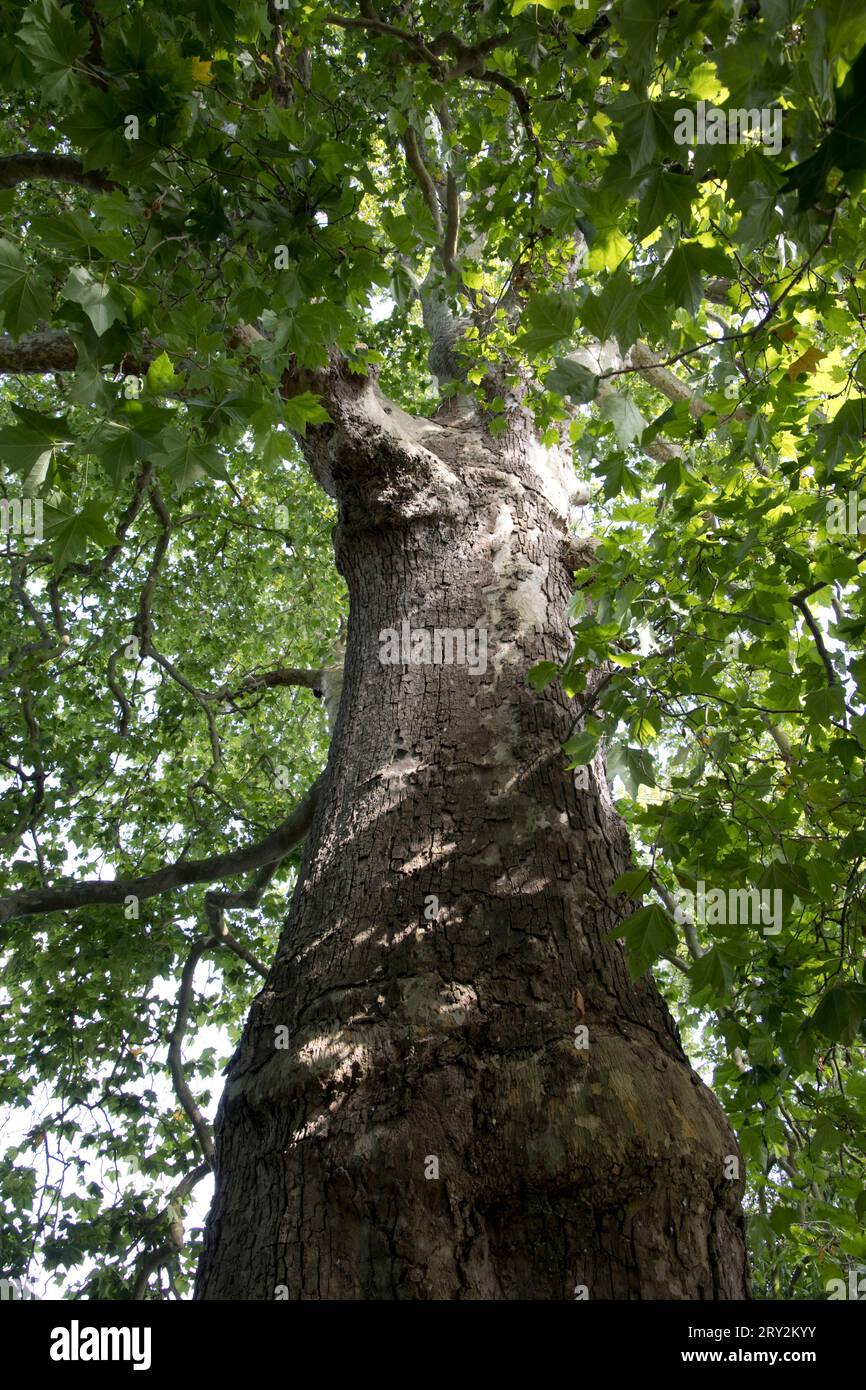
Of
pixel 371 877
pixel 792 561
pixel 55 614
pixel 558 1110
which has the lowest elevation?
pixel 558 1110

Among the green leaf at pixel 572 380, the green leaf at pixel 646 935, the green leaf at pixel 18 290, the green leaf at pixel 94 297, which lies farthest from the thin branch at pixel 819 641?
the green leaf at pixel 18 290

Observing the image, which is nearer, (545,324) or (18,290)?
(18,290)

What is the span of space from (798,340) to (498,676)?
4.44 feet

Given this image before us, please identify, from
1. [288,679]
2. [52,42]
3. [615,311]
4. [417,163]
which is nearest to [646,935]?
[615,311]

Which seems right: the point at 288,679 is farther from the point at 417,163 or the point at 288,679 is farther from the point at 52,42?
the point at 52,42

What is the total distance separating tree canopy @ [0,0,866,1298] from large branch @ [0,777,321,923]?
0.07 ft

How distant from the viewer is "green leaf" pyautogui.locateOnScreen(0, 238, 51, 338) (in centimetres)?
165

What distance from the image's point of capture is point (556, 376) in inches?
68.3

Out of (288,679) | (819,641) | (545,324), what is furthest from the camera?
(288,679)

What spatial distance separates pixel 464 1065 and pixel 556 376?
134 cm

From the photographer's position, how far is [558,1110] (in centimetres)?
166

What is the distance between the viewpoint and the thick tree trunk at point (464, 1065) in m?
1.55
